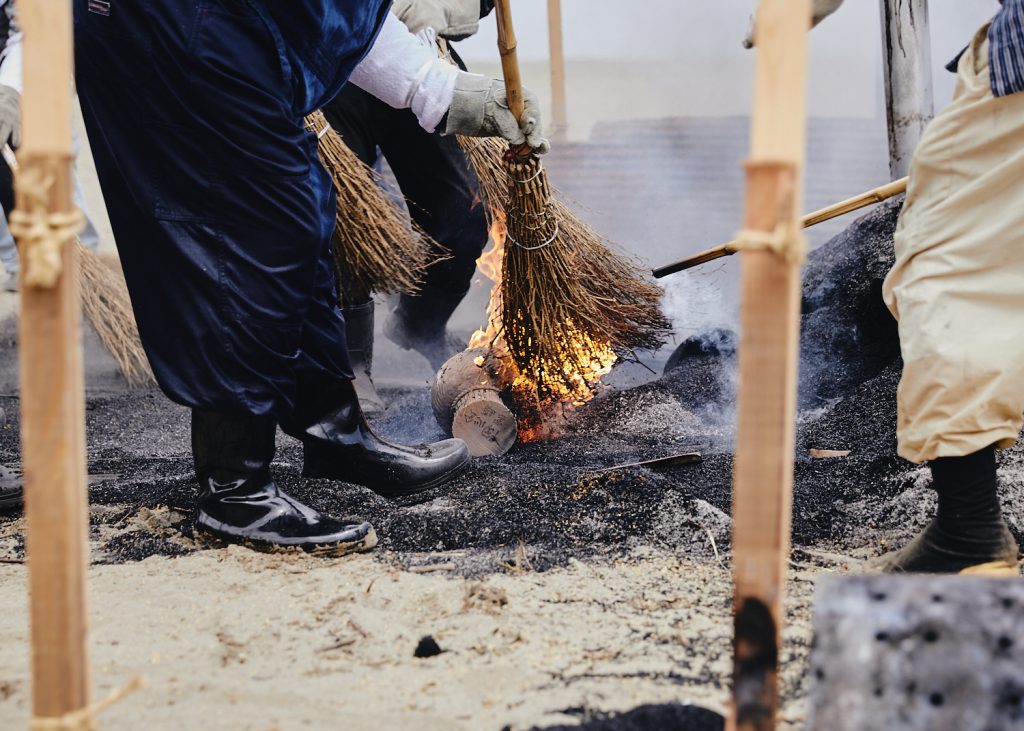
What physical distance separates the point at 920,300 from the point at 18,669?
185 cm

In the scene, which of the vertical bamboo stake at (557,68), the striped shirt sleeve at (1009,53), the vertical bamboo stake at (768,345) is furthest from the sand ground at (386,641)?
the vertical bamboo stake at (557,68)

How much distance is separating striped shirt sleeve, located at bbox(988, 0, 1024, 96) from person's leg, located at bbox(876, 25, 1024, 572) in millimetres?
42

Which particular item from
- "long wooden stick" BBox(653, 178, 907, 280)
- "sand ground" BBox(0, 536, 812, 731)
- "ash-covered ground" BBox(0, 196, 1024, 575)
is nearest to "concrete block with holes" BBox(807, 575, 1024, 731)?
"sand ground" BBox(0, 536, 812, 731)

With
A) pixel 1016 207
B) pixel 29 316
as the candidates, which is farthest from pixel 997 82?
pixel 29 316

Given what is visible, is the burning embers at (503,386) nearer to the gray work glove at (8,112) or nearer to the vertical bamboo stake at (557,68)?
the gray work glove at (8,112)

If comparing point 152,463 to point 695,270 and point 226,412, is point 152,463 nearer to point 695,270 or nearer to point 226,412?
point 226,412

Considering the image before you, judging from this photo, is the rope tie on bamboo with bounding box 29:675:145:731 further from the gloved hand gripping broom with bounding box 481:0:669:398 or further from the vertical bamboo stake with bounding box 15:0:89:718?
the gloved hand gripping broom with bounding box 481:0:669:398

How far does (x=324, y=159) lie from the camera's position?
158 inches

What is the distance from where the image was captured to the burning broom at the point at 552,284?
3.65 metres

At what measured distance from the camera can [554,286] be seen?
3.87m

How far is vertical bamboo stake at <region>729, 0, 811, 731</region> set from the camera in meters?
1.20

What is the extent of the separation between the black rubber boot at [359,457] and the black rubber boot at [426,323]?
6.26 feet

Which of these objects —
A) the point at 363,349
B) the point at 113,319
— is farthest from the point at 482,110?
the point at 113,319

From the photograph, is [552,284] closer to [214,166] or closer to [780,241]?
[214,166]
